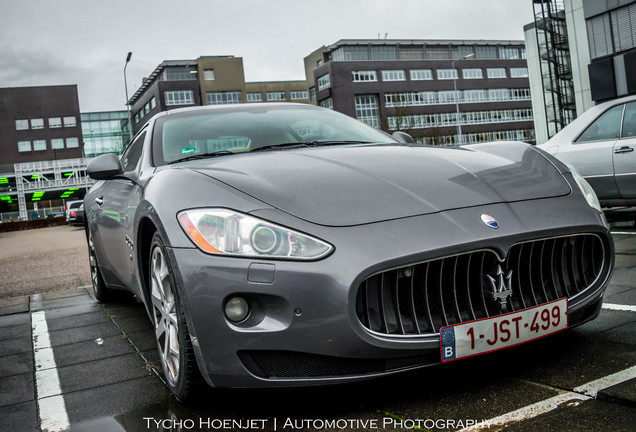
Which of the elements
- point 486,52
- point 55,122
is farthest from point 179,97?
point 486,52

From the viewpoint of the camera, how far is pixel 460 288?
7.58ft

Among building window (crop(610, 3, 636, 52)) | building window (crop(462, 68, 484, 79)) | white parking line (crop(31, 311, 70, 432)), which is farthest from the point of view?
building window (crop(462, 68, 484, 79))

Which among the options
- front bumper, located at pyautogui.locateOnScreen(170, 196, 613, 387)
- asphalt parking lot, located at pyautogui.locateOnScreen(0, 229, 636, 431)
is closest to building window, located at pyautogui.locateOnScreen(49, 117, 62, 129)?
asphalt parking lot, located at pyautogui.locateOnScreen(0, 229, 636, 431)

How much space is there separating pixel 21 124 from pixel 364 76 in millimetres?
46967

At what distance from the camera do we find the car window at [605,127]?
6512 mm

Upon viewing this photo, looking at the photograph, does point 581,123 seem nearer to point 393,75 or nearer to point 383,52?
point 393,75

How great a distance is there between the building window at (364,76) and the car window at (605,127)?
244 ft

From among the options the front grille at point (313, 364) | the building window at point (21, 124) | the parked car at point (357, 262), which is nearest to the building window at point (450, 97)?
the building window at point (21, 124)

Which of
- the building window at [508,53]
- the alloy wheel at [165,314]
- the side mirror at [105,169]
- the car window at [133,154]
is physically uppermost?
the building window at [508,53]

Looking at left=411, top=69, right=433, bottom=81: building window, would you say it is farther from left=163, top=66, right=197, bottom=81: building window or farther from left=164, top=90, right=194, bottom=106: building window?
left=164, top=90, right=194, bottom=106: building window

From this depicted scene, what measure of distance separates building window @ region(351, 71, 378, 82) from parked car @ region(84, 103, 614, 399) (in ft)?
257

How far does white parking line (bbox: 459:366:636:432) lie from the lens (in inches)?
82.6

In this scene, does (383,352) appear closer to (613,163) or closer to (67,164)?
(613,163)

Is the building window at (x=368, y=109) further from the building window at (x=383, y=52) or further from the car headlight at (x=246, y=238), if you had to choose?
the car headlight at (x=246, y=238)
